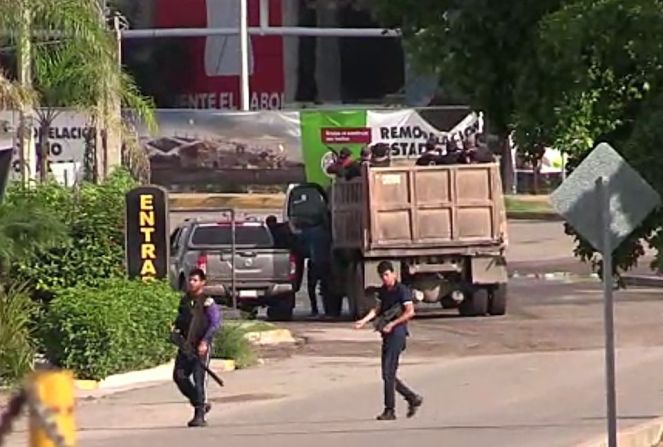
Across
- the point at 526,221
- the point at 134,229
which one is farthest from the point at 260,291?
the point at 526,221

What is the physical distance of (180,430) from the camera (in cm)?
1659

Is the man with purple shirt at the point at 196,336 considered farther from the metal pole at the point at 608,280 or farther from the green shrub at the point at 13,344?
the metal pole at the point at 608,280

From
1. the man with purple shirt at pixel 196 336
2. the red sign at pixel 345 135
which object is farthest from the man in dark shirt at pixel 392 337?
the red sign at pixel 345 135

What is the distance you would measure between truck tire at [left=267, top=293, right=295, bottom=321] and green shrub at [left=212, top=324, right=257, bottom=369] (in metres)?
5.94

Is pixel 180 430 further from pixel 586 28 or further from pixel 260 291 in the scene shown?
pixel 260 291

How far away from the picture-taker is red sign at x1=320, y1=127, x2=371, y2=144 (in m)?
55.5

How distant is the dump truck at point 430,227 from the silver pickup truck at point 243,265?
4.53ft

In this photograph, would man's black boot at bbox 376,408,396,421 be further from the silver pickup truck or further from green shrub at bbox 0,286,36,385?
the silver pickup truck

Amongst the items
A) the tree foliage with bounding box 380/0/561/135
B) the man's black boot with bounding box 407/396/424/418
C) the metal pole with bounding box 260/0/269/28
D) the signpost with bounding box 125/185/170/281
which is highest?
the metal pole with bounding box 260/0/269/28

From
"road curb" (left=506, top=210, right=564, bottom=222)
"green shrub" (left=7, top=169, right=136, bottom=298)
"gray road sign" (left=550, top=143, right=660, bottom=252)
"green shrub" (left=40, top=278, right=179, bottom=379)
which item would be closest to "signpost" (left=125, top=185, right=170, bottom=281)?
"green shrub" (left=7, top=169, right=136, bottom=298)

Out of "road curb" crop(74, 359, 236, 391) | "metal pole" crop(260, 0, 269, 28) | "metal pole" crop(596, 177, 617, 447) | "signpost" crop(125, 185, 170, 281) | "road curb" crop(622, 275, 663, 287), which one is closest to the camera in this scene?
"metal pole" crop(596, 177, 617, 447)

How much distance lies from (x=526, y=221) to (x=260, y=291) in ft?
89.2

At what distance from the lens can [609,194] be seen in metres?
12.7

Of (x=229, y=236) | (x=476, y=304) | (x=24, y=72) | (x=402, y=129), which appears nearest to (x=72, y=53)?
(x=24, y=72)
